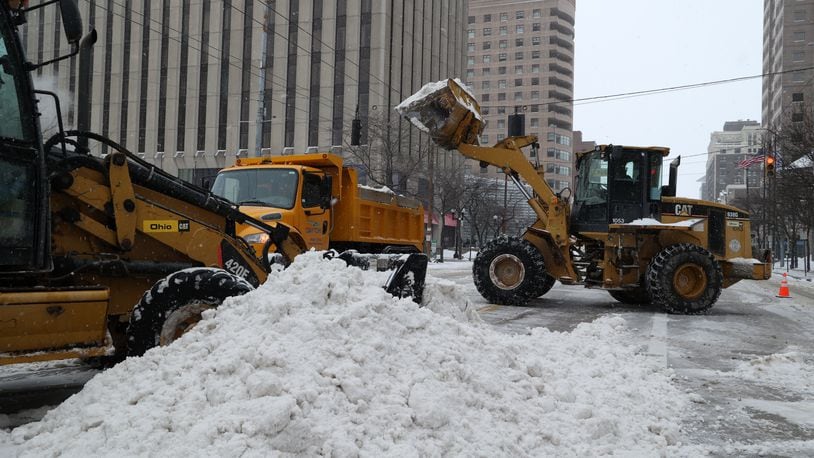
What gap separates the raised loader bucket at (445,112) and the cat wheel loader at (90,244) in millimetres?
6834

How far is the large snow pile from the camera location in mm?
3424

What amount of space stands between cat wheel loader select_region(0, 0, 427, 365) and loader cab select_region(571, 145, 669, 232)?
784cm

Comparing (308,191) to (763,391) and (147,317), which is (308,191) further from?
(763,391)

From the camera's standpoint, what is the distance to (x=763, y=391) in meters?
6.16

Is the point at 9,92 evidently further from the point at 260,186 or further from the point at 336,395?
the point at 260,186

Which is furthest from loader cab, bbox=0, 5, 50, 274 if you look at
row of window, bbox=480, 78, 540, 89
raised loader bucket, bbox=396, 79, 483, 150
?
row of window, bbox=480, 78, 540, 89

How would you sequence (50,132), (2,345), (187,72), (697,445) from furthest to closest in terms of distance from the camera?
(187,72)
(50,132)
(697,445)
(2,345)

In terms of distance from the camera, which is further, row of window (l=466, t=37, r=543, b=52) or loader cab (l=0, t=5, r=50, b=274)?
row of window (l=466, t=37, r=543, b=52)

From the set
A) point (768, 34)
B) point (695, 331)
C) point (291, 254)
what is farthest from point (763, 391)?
point (768, 34)

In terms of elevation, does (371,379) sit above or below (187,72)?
below

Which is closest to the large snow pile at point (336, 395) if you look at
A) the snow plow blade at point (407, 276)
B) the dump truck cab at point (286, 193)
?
the snow plow blade at point (407, 276)

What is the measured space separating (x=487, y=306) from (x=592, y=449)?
8679 mm

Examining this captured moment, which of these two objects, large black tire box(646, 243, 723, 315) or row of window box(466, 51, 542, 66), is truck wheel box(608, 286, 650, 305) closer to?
large black tire box(646, 243, 723, 315)

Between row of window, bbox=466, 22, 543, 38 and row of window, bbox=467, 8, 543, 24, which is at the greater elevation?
row of window, bbox=467, 8, 543, 24
